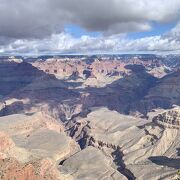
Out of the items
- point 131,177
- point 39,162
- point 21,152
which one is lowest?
point 131,177

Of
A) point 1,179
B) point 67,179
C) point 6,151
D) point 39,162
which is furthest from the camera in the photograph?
point 6,151

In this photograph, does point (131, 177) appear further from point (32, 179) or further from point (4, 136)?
point (32, 179)

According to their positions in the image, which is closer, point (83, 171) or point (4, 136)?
point (4, 136)

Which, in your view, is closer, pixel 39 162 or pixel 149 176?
pixel 39 162

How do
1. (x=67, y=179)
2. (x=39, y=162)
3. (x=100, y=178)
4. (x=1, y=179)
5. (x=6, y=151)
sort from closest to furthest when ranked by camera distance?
(x=1, y=179)
(x=39, y=162)
(x=67, y=179)
(x=6, y=151)
(x=100, y=178)

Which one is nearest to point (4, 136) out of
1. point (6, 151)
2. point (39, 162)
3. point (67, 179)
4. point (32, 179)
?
point (6, 151)

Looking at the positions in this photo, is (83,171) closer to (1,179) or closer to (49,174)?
(49,174)

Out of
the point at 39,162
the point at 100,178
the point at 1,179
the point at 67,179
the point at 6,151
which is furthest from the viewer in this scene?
the point at 100,178

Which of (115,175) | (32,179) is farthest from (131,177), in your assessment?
(32,179)

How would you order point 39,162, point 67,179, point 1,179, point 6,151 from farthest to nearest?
point 6,151 → point 67,179 → point 39,162 → point 1,179

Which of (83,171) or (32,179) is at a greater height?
(32,179)
